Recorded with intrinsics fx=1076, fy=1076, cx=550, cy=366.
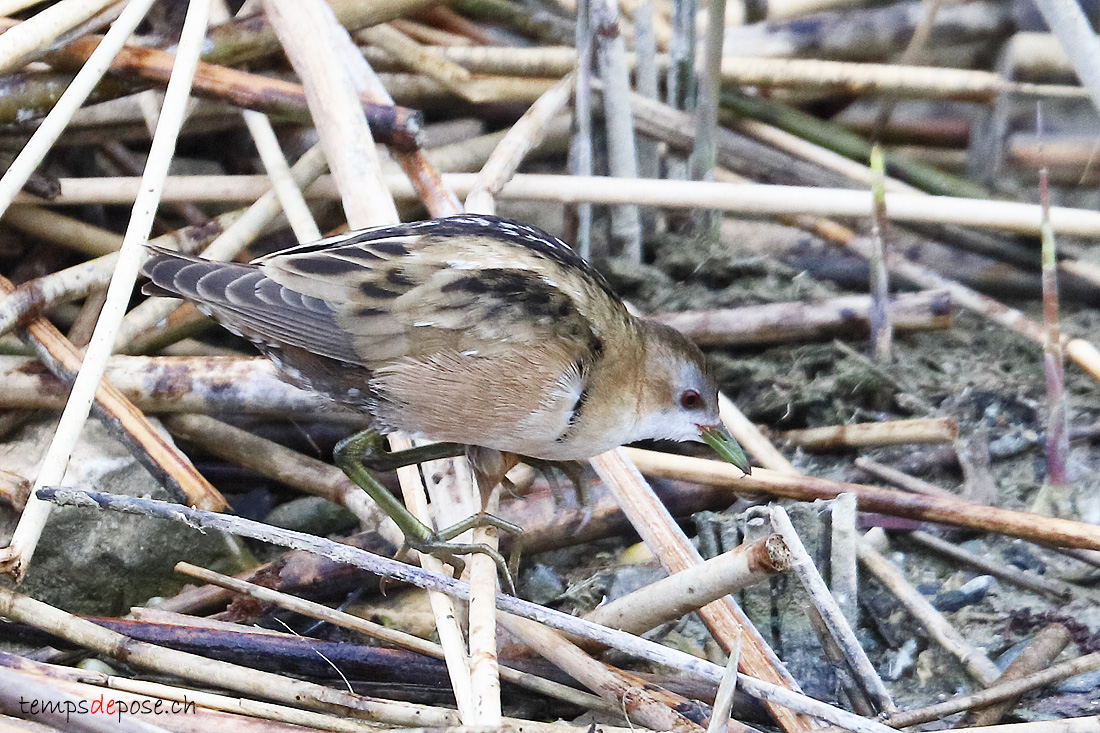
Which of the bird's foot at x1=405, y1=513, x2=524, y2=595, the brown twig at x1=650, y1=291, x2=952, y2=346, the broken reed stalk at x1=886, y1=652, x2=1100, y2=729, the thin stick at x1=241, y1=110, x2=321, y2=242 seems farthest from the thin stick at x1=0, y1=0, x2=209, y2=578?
the broken reed stalk at x1=886, y1=652, x2=1100, y2=729

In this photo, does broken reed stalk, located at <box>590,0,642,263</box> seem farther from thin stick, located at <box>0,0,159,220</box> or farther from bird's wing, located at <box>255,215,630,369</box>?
thin stick, located at <box>0,0,159,220</box>

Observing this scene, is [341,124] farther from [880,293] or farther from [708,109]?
[880,293]

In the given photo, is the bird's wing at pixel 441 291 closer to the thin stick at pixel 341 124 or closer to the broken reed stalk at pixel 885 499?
the thin stick at pixel 341 124

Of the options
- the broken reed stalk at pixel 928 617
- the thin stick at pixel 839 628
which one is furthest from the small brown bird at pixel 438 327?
the broken reed stalk at pixel 928 617

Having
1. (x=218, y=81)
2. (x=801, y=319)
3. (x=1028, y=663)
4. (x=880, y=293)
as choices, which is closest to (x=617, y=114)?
(x=801, y=319)

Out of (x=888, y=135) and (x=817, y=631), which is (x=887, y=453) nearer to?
(x=817, y=631)

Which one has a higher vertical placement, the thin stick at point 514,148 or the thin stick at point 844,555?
the thin stick at point 514,148
